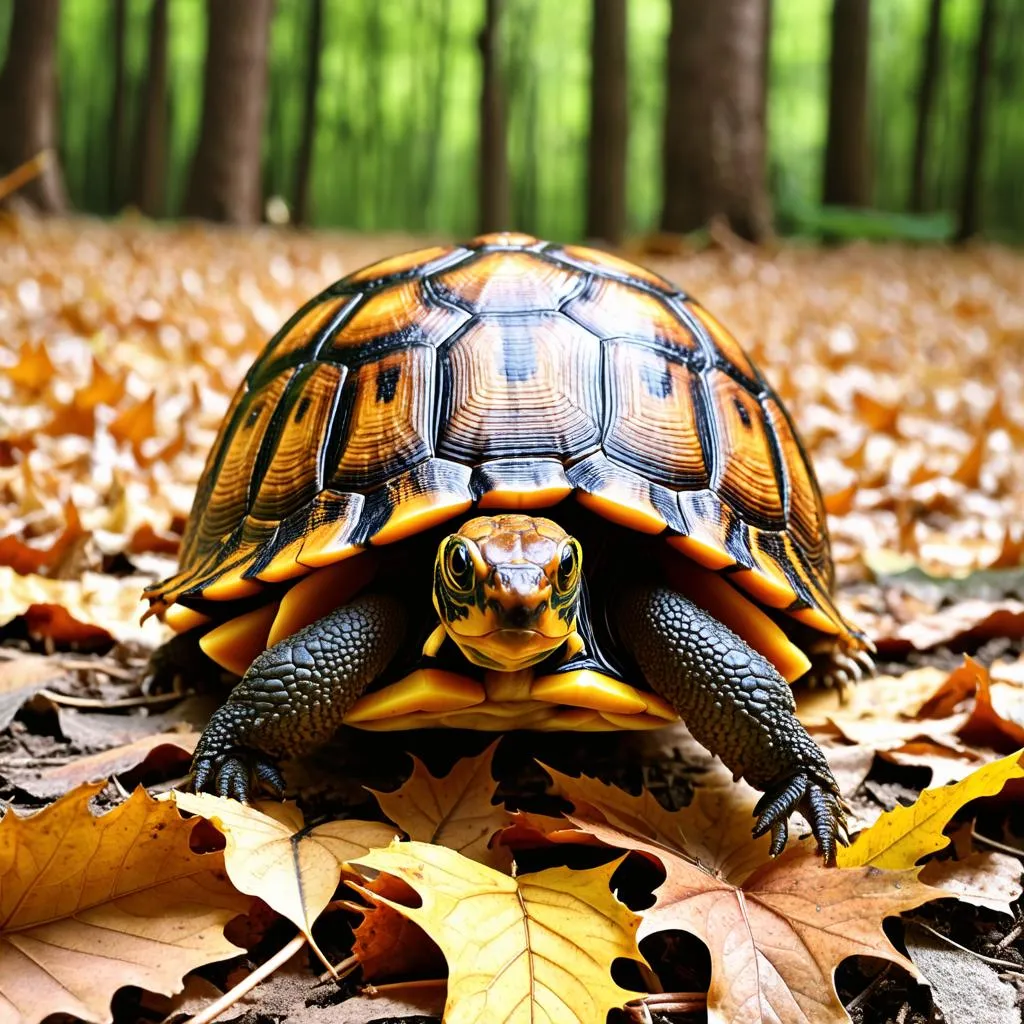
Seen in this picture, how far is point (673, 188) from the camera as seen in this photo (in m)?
12.6

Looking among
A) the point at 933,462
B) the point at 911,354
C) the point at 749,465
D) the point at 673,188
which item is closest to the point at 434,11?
the point at 673,188

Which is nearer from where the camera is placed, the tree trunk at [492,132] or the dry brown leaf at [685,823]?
the dry brown leaf at [685,823]

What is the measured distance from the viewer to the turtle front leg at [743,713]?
71.8 inches

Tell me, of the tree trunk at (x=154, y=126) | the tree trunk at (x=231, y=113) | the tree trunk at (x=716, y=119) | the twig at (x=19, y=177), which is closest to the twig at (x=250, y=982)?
the twig at (x=19, y=177)

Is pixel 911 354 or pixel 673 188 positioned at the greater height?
pixel 673 188

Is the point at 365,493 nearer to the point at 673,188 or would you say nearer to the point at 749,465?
the point at 749,465

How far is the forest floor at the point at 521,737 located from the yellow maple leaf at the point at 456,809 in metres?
A: 0.16

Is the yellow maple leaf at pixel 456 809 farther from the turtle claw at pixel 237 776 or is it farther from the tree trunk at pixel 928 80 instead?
the tree trunk at pixel 928 80

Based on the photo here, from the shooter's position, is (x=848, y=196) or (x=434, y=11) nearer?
(x=848, y=196)

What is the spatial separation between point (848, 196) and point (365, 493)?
1613 cm

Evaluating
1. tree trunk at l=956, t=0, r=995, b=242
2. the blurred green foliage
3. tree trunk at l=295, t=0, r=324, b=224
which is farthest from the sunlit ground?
the blurred green foliage

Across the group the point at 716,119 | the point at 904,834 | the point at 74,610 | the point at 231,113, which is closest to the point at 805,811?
the point at 904,834

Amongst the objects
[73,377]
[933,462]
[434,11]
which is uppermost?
[434,11]

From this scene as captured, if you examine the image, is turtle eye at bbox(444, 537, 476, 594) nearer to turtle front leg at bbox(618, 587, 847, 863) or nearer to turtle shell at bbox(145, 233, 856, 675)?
turtle shell at bbox(145, 233, 856, 675)
